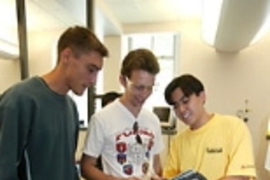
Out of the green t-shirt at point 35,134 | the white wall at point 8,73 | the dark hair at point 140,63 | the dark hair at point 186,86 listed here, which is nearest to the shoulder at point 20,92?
the green t-shirt at point 35,134

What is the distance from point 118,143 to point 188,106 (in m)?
0.41

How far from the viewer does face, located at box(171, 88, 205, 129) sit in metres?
1.59

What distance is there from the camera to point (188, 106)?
62.7 inches

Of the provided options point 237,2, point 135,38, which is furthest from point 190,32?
point 237,2

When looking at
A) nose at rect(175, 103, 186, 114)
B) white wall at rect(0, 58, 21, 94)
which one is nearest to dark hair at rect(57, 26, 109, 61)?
nose at rect(175, 103, 186, 114)

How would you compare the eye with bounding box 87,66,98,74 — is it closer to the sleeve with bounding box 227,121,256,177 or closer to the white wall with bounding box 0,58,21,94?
the sleeve with bounding box 227,121,256,177

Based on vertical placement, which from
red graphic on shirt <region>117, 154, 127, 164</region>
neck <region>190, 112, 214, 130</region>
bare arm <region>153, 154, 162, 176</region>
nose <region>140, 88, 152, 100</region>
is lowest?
bare arm <region>153, 154, 162, 176</region>

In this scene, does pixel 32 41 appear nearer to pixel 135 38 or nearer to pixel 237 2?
pixel 237 2

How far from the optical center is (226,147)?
5.08ft

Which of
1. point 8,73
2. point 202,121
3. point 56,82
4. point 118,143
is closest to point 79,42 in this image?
point 56,82

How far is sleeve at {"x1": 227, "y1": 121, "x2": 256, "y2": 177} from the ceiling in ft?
4.79

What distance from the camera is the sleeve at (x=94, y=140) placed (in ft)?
4.91

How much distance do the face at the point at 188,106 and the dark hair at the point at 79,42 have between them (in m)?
0.45

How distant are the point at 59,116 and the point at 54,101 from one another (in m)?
0.08
